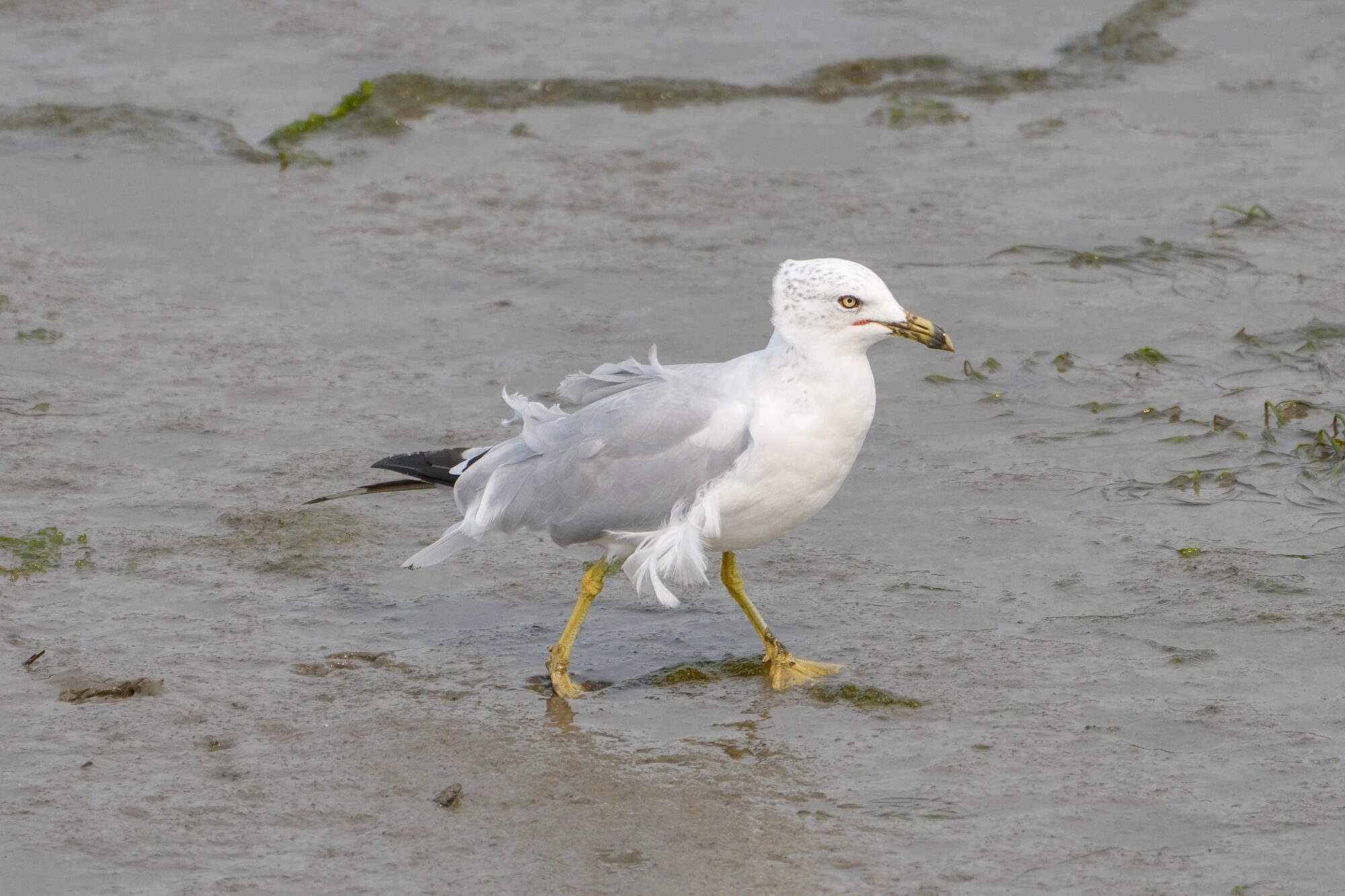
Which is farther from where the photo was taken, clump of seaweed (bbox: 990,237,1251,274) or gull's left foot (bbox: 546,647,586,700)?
clump of seaweed (bbox: 990,237,1251,274)

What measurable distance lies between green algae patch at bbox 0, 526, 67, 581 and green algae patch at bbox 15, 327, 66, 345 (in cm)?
213

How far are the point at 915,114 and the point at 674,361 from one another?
392 centimetres

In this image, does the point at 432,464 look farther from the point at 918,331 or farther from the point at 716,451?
the point at 918,331

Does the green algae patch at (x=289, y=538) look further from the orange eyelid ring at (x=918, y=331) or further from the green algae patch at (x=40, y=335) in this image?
the orange eyelid ring at (x=918, y=331)

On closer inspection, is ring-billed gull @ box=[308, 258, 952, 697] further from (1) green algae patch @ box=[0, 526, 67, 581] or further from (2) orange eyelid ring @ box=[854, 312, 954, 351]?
(1) green algae patch @ box=[0, 526, 67, 581]

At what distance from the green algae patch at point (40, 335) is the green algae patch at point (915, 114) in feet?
18.0

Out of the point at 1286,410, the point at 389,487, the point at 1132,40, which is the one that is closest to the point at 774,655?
the point at 389,487

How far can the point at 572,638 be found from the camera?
19.2ft

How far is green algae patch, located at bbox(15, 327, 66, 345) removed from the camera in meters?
8.41

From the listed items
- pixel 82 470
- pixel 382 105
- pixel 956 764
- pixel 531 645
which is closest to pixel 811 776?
pixel 956 764

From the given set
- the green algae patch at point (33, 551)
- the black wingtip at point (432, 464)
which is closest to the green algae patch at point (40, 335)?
the green algae patch at point (33, 551)

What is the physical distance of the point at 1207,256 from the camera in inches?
361

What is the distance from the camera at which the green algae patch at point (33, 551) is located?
20.6 feet

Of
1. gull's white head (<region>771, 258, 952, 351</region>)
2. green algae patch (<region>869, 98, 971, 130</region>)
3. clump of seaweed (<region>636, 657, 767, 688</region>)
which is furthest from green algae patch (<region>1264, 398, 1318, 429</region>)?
green algae patch (<region>869, 98, 971, 130</region>)
